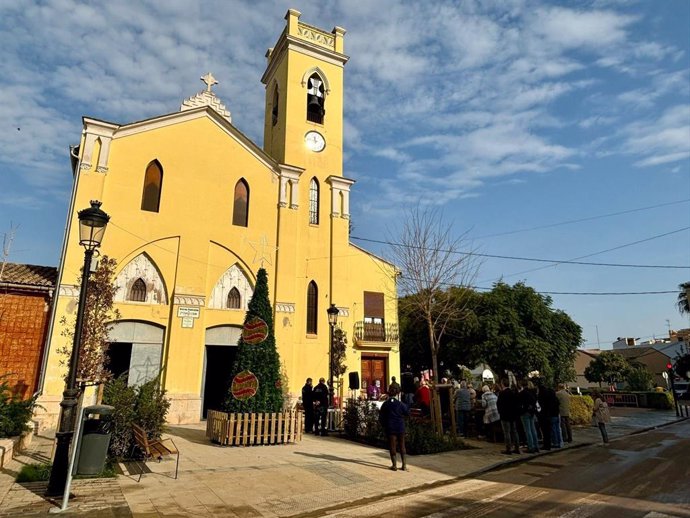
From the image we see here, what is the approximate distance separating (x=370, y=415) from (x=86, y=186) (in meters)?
13.1

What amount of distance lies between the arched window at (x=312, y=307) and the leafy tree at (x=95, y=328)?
8082 mm

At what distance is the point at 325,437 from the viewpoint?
1362cm

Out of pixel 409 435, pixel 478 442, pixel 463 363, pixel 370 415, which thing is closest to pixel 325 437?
pixel 370 415

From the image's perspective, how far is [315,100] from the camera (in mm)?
23219

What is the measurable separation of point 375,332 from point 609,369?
116 feet

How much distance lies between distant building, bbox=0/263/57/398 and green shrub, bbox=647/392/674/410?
37.1 metres

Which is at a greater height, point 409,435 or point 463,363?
point 463,363

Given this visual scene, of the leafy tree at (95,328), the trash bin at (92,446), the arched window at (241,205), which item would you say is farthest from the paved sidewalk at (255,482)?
the arched window at (241,205)

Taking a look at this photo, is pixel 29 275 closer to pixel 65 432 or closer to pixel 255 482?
pixel 65 432

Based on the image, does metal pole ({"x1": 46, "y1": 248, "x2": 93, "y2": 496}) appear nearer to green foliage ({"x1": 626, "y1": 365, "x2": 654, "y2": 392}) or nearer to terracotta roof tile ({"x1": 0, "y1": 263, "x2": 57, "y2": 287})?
terracotta roof tile ({"x1": 0, "y1": 263, "x2": 57, "y2": 287})

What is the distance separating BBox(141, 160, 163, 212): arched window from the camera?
17.7 metres

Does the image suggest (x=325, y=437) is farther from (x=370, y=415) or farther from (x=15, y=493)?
(x=15, y=493)

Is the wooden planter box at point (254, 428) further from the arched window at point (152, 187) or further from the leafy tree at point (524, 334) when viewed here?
the leafy tree at point (524, 334)

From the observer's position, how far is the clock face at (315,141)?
22.5 metres
